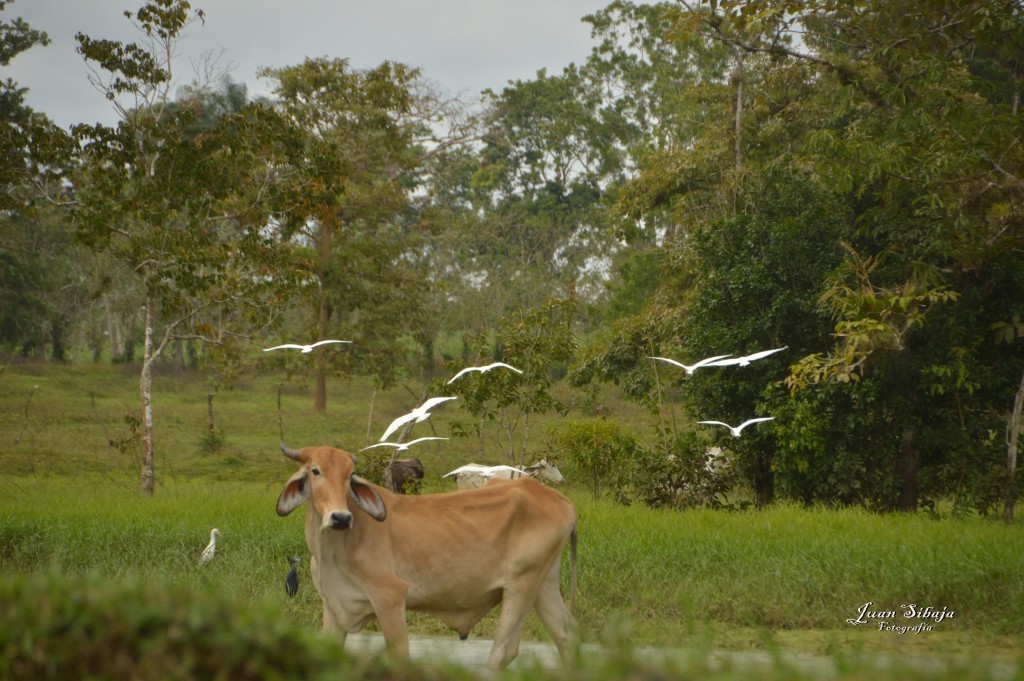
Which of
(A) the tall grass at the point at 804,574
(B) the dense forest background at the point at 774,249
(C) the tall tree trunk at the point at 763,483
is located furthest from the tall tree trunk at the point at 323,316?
(A) the tall grass at the point at 804,574

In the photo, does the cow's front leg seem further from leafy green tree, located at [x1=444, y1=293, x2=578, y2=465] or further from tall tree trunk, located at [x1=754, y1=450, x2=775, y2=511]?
tall tree trunk, located at [x1=754, y1=450, x2=775, y2=511]

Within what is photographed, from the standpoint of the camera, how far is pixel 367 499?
571 centimetres

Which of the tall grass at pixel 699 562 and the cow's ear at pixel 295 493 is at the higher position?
the cow's ear at pixel 295 493

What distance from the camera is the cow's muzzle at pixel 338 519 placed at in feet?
17.6

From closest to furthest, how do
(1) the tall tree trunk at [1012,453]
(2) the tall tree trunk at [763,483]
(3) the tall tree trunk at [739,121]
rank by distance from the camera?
(1) the tall tree trunk at [1012,453], (2) the tall tree trunk at [763,483], (3) the tall tree trunk at [739,121]

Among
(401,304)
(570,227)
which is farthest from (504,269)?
(401,304)

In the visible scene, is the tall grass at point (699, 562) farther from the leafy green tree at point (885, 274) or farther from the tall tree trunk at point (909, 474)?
the tall tree trunk at point (909, 474)

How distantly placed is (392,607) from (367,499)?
537 mm

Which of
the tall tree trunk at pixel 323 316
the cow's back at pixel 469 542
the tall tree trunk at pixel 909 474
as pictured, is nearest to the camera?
the cow's back at pixel 469 542

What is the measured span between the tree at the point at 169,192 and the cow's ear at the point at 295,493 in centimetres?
937

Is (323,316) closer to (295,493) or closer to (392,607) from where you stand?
(295,493)

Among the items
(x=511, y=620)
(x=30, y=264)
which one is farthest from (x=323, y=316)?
(x=511, y=620)

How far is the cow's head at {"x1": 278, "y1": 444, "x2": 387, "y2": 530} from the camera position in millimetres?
5551

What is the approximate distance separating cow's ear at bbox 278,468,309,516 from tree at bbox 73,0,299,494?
9.37m
